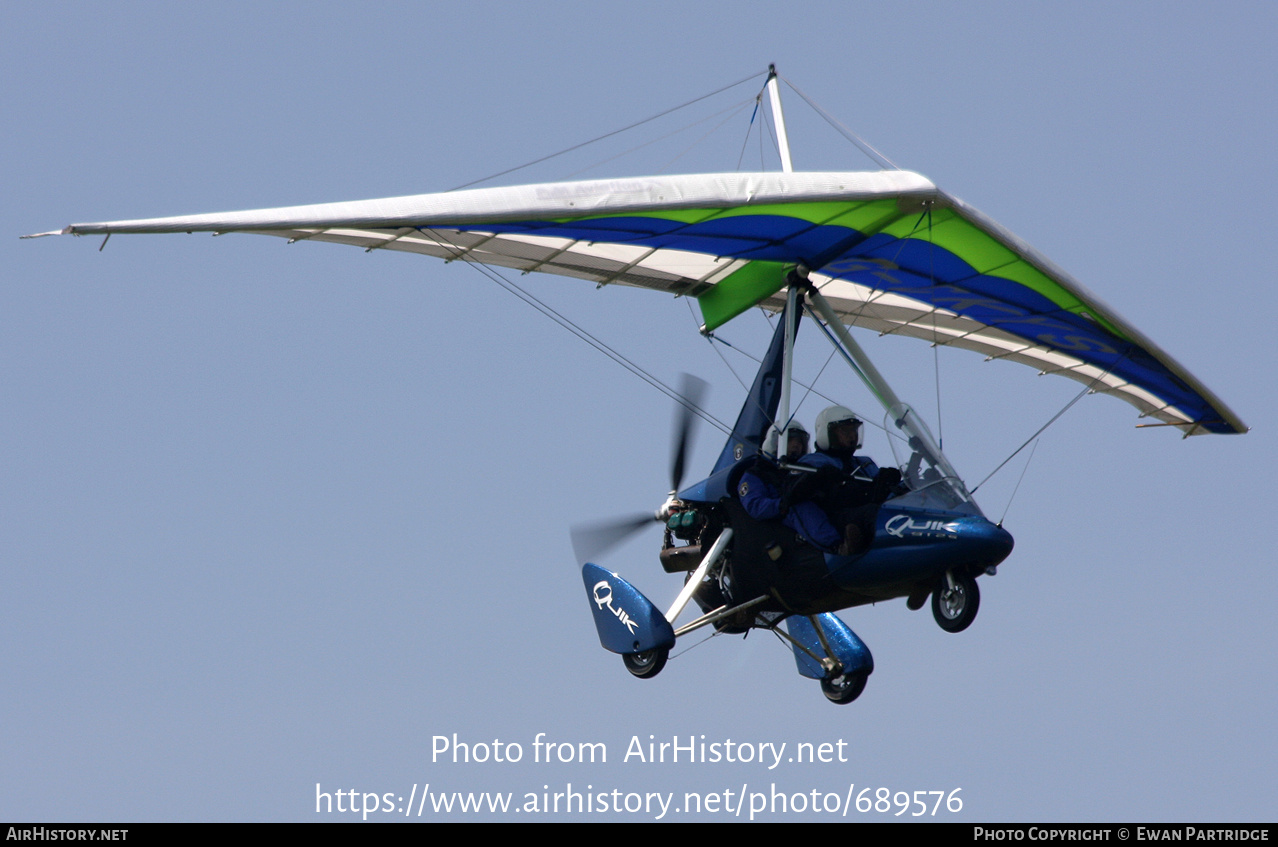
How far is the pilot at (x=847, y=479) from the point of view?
1647cm

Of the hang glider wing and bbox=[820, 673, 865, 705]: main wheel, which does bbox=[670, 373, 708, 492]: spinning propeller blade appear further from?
bbox=[820, 673, 865, 705]: main wheel

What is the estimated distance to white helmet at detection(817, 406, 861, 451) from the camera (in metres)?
16.9

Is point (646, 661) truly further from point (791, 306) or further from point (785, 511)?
point (791, 306)

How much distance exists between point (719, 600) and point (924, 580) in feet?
8.17

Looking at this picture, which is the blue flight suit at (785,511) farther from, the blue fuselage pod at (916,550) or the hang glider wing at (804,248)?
the hang glider wing at (804,248)

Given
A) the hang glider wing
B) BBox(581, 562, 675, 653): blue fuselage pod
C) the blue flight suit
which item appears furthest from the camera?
BBox(581, 562, 675, 653): blue fuselage pod

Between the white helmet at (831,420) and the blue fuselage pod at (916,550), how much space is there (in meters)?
0.85

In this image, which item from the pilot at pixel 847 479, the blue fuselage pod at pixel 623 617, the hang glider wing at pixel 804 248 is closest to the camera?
the hang glider wing at pixel 804 248

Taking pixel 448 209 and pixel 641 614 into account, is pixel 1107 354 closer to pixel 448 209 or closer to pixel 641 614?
pixel 641 614

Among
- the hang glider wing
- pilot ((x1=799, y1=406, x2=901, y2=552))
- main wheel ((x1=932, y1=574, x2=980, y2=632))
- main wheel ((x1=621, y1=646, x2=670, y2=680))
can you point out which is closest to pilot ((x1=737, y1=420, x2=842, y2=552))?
pilot ((x1=799, y1=406, x2=901, y2=552))

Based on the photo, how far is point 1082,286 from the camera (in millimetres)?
18094

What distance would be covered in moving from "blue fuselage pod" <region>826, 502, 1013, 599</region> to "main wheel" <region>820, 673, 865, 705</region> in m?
2.38

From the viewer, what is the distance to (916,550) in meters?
16.1

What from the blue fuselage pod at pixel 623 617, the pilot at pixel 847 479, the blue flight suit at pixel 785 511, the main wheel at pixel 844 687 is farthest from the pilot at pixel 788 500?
the main wheel at pixel 844 687
